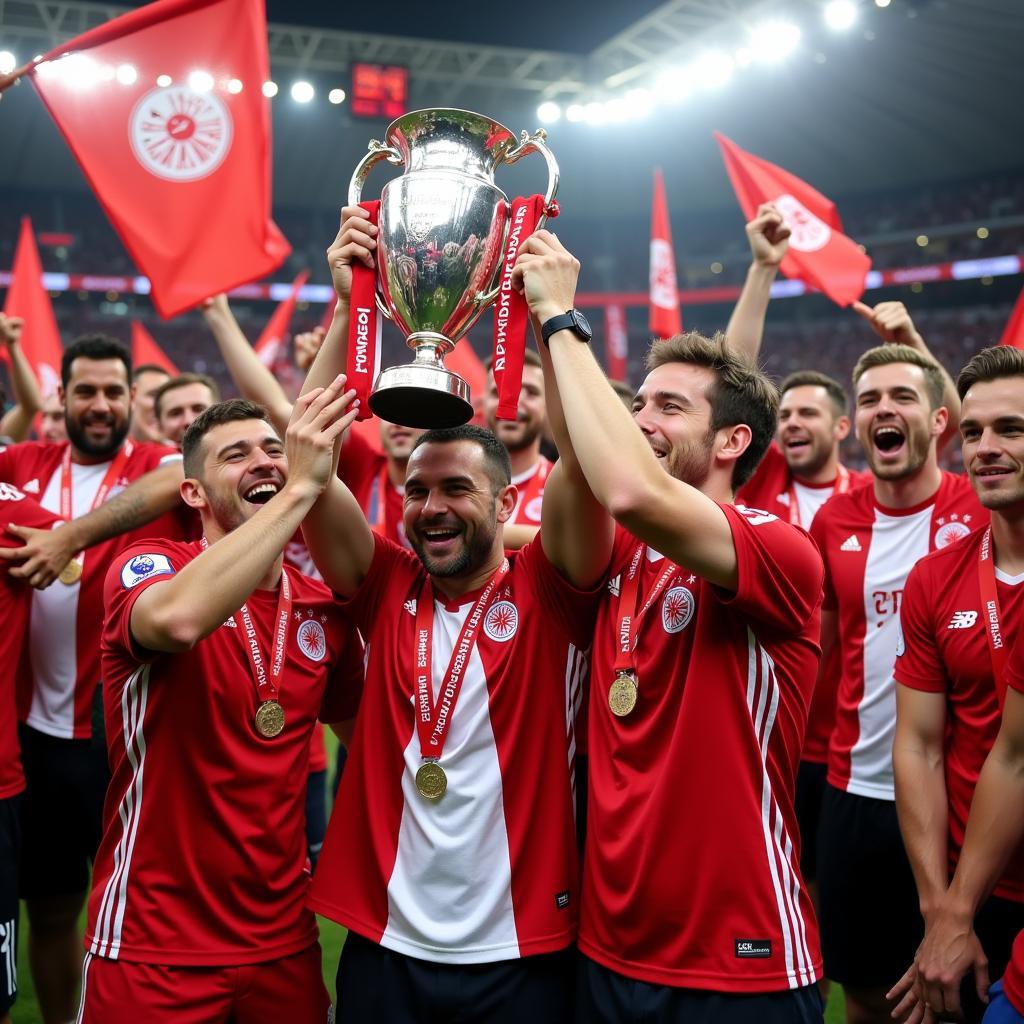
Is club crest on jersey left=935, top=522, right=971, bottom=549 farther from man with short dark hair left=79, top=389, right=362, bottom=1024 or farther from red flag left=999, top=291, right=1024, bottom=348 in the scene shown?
man with short dark hair left=79, top=389, right=362, bottom=1024

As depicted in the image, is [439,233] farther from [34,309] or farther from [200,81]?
[34,309]

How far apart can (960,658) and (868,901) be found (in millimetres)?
1170

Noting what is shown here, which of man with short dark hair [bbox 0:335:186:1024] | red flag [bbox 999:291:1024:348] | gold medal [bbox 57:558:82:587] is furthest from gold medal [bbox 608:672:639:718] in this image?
red flag [bbox 999:291:1024:348]

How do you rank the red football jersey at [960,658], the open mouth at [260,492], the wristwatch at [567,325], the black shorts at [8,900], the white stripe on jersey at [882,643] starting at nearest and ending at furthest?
the wristwatch at [567,325] < the red football jersey at [960,658] < the open mouth at [260,492] < the black shorts at [8,900] < the white stripe on jersey at [882,643]

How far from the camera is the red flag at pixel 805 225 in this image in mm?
5359

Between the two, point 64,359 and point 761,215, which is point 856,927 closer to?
point 761,215

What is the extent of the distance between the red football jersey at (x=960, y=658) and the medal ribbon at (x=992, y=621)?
0.02 meters

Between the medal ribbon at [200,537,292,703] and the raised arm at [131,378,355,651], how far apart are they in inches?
9.6

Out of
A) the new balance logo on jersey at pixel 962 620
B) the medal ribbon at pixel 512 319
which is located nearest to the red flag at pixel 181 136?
the medal ribbon at pixel 512 319

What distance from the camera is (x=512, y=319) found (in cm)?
227

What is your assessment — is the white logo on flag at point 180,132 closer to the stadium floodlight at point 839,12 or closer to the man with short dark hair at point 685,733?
the man with short dark hair at point 685,733

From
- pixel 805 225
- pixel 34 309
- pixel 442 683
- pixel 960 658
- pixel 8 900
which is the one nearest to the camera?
pixel 442 683

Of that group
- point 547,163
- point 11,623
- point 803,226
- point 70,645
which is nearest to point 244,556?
point 547,163

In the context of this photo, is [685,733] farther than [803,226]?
No
